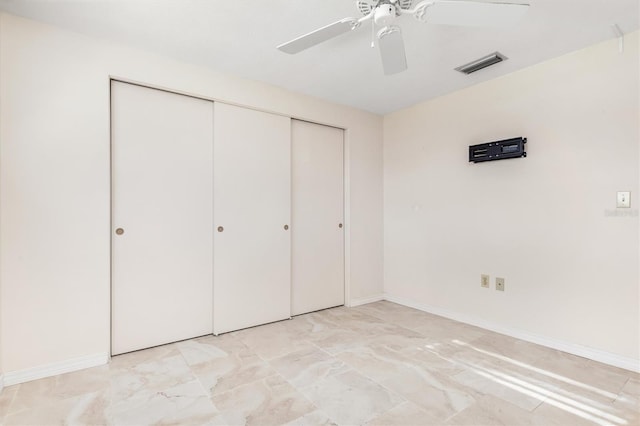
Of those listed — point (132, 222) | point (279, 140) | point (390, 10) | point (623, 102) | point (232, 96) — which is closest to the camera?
point (390, 10)

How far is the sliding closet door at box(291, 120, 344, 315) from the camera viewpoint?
3.27m

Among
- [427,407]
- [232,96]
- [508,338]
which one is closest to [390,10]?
[232,96]

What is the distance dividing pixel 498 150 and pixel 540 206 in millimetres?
567

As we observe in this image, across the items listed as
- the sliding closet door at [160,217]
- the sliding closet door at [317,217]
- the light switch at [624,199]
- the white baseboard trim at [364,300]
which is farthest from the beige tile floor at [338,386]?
the light switch at [624,199]

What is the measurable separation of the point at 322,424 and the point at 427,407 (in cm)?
58

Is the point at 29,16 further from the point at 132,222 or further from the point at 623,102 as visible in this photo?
the point at 623,102

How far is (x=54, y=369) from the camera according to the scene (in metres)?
2.05

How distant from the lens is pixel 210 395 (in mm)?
1841

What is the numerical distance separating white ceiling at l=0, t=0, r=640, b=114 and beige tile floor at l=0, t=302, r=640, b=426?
2.21 metres

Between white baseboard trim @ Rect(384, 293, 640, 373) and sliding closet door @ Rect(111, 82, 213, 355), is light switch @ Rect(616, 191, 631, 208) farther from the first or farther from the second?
sliding closet door @ Rect(111, 82, 213, 355)

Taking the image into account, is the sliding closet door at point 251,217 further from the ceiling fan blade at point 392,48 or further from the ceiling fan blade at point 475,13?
the ceiling fan blade at point 475,13

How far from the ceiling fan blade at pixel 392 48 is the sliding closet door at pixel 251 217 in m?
1.39

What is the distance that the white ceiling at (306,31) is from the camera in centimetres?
186

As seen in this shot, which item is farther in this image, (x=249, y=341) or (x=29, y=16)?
(x=249, y=341)
